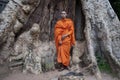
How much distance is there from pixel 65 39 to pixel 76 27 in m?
0.89

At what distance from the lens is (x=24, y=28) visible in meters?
8.11

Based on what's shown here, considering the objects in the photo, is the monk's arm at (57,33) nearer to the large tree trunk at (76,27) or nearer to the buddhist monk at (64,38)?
the buddhist monk at (64,38)

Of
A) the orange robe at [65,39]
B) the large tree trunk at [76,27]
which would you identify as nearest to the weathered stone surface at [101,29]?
the large tree trunk at [76,27]

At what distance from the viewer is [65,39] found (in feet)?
25.1

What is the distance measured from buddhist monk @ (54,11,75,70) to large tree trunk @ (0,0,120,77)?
38 centimetres

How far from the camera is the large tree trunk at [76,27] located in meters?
7.65

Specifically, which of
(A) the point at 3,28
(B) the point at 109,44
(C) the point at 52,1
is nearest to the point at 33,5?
(C) the point at 52,1

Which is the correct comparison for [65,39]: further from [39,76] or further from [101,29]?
[39,76]

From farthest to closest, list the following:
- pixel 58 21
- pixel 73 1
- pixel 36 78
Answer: pixel 73 1 < pixel 58 21 < pixel 36 78

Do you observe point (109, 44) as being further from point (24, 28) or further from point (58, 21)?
point (24, 28)

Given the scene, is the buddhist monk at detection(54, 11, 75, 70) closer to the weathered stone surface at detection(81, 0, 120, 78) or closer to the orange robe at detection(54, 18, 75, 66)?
the orange robe at detection(54, 18, 75, 66)

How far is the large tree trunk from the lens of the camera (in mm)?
7652

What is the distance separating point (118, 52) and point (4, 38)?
293cm

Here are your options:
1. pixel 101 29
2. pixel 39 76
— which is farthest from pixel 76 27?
pixel 39 76
